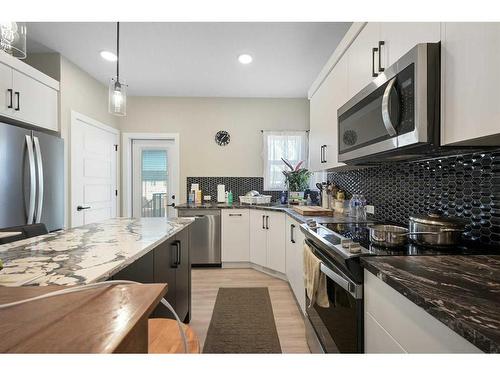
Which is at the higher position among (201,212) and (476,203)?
(476,203)

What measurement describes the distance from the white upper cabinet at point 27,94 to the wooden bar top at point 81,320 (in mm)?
2391

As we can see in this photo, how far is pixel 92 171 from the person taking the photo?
3.45 metres

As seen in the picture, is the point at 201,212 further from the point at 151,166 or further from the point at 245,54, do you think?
the point at 245,54

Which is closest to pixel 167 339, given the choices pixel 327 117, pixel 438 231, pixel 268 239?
pixel 438 231

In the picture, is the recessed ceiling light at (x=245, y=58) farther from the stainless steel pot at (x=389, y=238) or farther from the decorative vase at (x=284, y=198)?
the stainless steel pot at (x=389, y=238)

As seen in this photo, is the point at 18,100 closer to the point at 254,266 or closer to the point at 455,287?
the point at 254,266

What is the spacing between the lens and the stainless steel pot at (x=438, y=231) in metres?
1.14

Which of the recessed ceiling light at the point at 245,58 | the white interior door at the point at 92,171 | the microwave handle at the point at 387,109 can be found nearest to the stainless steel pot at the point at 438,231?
the microwave handle at the point at 387,109

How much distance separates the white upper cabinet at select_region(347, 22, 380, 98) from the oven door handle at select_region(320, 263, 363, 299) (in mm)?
1126

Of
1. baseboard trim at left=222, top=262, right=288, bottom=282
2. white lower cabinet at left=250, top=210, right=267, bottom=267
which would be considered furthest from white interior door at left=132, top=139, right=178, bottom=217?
white lower cabinet at left=250, top=210, right=267, bottom=267

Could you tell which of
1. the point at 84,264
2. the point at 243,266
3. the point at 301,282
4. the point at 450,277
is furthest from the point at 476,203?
the point at 243,266

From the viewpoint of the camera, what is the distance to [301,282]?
2.21 meters

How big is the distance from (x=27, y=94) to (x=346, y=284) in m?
3.01
